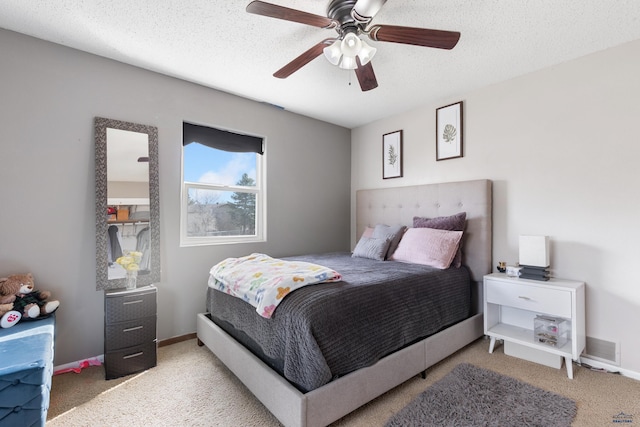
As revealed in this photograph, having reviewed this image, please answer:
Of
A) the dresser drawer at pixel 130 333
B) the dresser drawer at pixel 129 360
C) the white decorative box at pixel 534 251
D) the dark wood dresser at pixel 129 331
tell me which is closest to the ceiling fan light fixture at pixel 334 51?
Result: the white decorative box at pixel 534 251

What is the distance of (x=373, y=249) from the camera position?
3033 mm

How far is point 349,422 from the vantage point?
1.66 metres

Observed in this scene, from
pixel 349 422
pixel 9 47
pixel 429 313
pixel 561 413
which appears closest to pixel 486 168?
pixel 429 313

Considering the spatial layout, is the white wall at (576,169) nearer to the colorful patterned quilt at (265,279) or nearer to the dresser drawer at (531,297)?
the dresser drawer at (531,297)

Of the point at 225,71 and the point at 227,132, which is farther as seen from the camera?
the point at 227,132

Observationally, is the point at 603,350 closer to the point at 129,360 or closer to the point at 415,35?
the point at 415,35

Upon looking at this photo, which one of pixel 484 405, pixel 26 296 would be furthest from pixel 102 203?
pixel 484 405

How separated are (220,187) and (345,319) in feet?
7.05

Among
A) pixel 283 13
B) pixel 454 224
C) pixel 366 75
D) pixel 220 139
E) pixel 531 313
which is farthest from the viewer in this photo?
pixel 220 139

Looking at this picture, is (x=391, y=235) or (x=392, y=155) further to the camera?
(x=392, y=155)

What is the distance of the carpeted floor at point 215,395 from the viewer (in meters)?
1.70

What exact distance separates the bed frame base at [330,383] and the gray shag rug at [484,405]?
0.56 feet

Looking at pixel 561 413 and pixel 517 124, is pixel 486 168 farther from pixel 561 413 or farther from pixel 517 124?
pixel 561 413

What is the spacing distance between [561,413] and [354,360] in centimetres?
126
